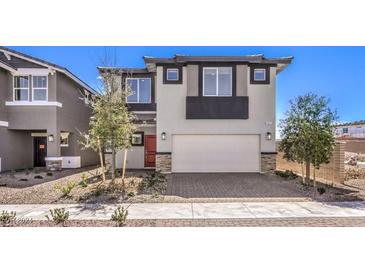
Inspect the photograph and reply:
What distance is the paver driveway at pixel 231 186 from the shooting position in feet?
30.6

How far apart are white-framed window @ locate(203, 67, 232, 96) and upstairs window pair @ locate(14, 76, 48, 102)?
31.7 ft

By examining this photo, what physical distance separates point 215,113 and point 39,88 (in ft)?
35.1

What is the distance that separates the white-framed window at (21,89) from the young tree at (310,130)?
14722 millimetres

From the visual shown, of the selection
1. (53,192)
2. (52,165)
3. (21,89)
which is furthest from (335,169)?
(21,89)

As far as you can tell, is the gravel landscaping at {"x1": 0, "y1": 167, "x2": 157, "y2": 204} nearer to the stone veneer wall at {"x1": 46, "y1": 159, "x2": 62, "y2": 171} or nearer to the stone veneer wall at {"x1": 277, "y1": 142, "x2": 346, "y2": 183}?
the stone veneer wall at {"x1": 46, "y1": 159, "x2": 62, "y2": 171}

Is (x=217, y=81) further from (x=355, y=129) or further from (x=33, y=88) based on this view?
(x=355, y=129)

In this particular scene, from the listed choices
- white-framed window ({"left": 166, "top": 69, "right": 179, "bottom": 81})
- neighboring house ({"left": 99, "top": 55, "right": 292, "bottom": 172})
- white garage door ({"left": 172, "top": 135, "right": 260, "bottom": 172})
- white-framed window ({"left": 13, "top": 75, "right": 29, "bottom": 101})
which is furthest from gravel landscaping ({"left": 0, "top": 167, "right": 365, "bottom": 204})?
white-framed window ({"left": 166, "top": 69, "right": 179, "bottom": 81})

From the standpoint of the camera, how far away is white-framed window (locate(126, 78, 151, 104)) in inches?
647

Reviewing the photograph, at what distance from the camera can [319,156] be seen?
9.68 m

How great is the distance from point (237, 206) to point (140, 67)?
11.7m

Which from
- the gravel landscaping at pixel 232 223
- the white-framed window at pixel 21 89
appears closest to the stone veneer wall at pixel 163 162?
the gravel landscaping at pixel 232 223

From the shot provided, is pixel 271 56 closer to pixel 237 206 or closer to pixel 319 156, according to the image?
pixel 319 156
